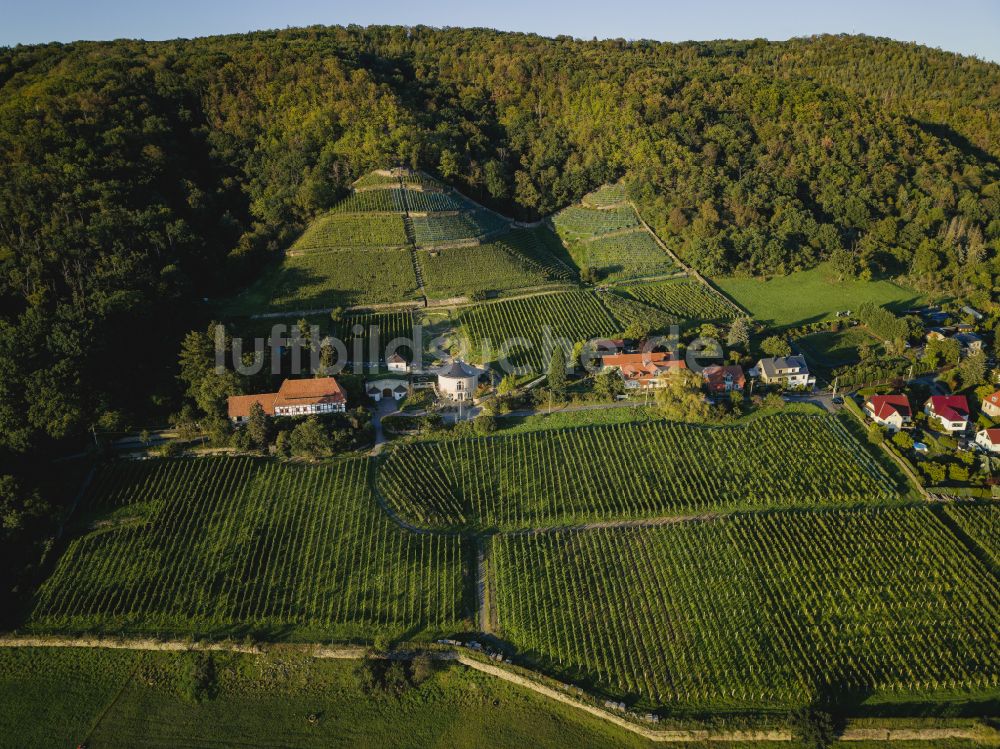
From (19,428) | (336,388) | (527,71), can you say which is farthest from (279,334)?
(527,71)

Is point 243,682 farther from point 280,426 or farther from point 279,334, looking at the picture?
point 279,334

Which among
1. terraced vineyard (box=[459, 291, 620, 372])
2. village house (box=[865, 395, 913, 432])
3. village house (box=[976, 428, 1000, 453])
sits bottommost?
village house (box=[976, 428, 1000, 453])

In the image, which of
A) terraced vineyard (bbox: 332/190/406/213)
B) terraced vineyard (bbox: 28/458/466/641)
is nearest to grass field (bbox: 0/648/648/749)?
terraced vineyard (bbox: 28/458/466/641)

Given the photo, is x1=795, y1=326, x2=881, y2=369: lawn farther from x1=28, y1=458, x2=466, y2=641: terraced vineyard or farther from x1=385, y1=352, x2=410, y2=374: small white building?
x1=28, y1=458, x2=466, y2=641: terraced vineyard

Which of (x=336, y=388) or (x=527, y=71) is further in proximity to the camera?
(x=527, y=71)

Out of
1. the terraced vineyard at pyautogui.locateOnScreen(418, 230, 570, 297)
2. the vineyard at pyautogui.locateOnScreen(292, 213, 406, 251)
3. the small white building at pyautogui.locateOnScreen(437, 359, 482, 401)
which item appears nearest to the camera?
the small white building at pyautogui.locateOnScreen(437, 359, 482, 401)

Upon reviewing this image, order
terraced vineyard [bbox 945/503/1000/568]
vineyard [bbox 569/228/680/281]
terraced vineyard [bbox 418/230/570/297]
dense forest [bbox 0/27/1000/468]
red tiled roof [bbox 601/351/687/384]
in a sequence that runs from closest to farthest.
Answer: terraced vineyard [bbox 945/503/1000/568]
red tiled roof [bbox 601/351/687/384]
dense forest [bbox 0/27/1000/468]
terraced vineyard [bbox 418/230/570/297]
vineyard [bbox 569/228/680/281]
